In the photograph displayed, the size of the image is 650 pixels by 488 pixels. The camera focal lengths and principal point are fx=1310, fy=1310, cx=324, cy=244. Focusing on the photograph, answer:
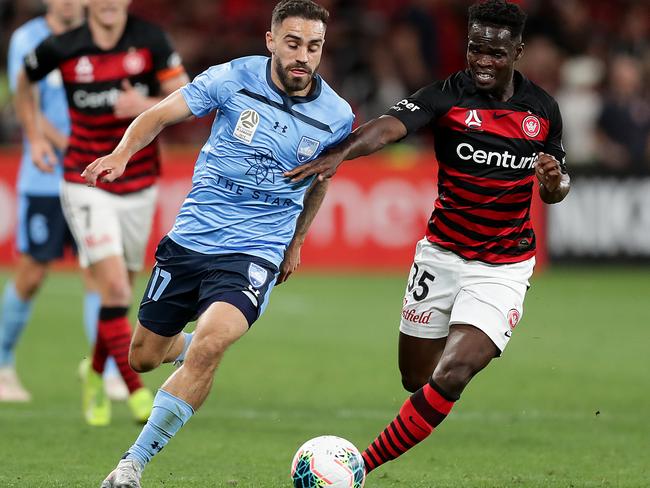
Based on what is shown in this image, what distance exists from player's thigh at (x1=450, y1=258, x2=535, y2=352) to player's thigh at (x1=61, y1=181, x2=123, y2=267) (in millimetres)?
2692

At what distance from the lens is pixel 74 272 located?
17.2 m

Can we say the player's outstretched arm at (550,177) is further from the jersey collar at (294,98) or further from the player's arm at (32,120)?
the player's arm at (32,120)

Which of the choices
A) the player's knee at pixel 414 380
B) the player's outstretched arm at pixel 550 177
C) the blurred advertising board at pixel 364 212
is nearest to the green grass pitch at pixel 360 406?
the player's knee at pixel 414 380

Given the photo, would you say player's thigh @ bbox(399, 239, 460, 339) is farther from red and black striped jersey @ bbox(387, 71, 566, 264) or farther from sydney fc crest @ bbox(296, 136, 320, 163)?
sydney fc crest @ bbox(296, 136, 320, 163)

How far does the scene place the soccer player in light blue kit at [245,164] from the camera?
6406mm

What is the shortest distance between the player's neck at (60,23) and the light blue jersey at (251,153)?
3.62 m

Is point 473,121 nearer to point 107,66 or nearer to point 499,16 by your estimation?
point 499,16

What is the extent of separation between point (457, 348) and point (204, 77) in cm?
184

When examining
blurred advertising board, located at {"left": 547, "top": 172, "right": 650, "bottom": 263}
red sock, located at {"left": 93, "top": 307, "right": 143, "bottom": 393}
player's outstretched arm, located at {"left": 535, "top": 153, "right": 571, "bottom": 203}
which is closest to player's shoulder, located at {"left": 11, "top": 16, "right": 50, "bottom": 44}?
red sock, located at {"left": 93, "top": 307, "right": 143, "bottom": 393}

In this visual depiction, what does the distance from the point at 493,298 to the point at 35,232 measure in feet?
14.3

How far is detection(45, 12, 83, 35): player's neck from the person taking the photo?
9898 millimetres

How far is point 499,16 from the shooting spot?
262 inches

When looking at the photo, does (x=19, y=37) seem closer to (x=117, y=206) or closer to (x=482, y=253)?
(x=117, y=206)

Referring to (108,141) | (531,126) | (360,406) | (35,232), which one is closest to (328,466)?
(531,126)
